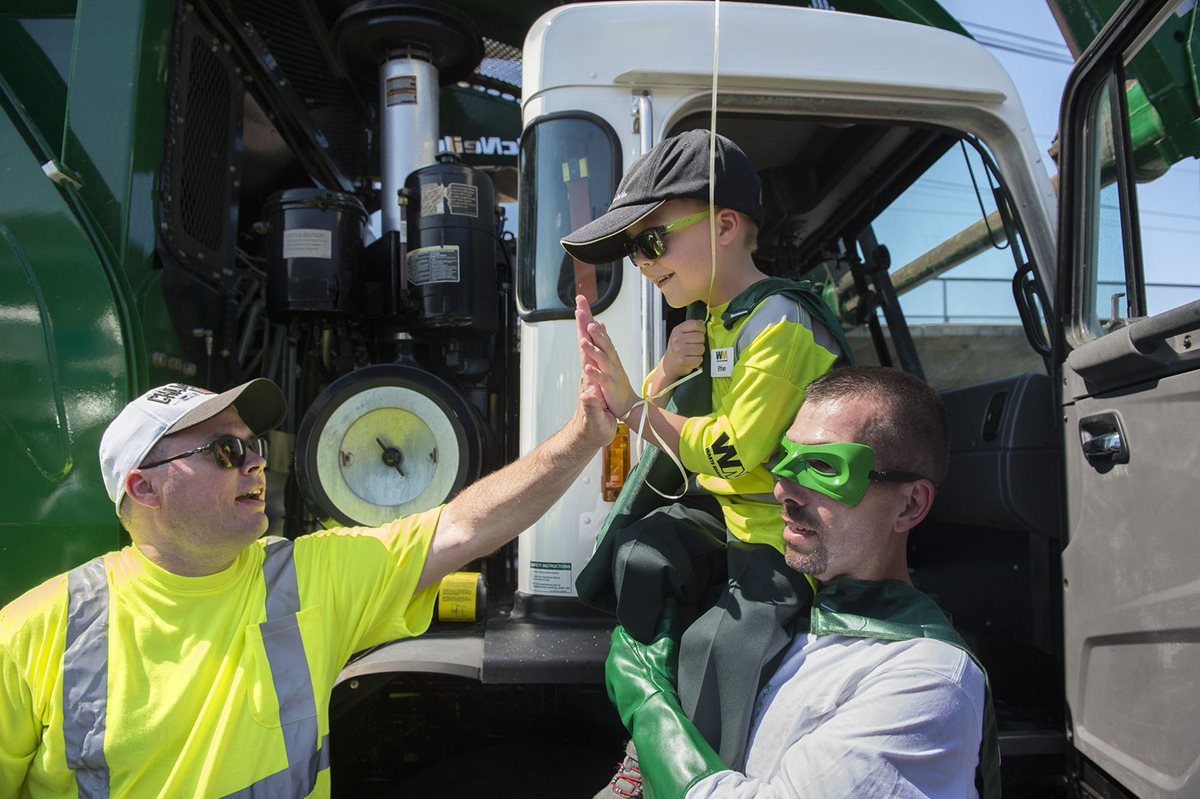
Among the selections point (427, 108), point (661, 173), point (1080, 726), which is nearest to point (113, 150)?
point (427, 108)

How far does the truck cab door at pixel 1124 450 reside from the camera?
4.95 feet

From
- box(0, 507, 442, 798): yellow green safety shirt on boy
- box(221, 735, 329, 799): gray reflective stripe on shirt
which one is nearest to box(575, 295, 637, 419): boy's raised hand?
box(0, 507, 442, 798): yellow green safety shirt on boy

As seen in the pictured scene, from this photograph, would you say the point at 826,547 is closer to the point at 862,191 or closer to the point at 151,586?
the point at 151,586

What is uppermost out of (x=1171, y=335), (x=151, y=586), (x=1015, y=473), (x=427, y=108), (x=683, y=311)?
(x=427, y=108)

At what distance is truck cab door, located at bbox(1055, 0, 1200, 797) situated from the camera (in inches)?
59.4

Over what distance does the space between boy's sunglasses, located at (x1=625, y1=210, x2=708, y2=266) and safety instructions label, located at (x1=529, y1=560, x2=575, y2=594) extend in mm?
926

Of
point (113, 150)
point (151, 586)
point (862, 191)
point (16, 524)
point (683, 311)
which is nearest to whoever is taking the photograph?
point (151, 586)

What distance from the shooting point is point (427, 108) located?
3.57 m

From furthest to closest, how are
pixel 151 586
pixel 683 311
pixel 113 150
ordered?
pixel 683 311 → pixel 113 150 → pixel 151 586

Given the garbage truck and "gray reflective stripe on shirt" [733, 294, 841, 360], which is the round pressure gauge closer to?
the garbage truck

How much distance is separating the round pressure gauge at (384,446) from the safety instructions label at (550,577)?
0.47 metres

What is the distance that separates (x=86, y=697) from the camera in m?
1.58

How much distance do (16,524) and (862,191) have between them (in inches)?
121

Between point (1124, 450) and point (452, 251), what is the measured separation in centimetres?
200
